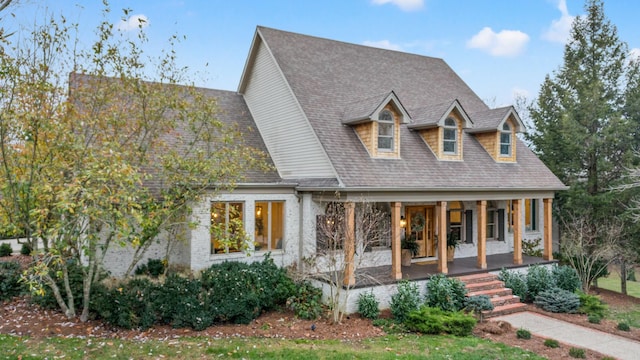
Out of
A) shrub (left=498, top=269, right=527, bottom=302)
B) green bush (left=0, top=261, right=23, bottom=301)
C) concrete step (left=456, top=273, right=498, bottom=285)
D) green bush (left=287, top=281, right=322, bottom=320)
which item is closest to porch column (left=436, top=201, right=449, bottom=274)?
concrete step (left=456, top=273, right=498, bottom=285)

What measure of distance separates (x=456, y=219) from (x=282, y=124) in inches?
332

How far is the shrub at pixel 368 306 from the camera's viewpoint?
12.4 meters

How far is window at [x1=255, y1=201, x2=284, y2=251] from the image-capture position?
586 inches

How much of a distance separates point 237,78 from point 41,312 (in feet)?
39.4

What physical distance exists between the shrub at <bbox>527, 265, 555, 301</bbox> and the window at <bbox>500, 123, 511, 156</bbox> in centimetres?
531

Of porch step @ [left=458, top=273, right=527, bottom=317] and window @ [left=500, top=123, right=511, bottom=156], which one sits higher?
window @ [left=500, top=123, right=511, bottom=156]

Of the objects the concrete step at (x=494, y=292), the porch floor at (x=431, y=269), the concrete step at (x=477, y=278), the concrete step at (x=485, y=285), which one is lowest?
the concrete step at (x=494, y=292)

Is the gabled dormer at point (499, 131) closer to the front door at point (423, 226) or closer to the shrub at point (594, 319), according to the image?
the front door at point (423, 226)

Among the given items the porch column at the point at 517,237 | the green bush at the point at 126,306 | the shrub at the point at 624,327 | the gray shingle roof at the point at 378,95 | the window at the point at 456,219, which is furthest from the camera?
the window at the point at 456,219

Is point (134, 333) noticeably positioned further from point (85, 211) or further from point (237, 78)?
point (237, 78)

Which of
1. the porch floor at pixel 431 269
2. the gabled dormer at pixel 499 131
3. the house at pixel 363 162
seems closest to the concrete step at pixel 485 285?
the porch floor at pixel 431 269

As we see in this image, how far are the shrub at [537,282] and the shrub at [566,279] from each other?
1.82 feet

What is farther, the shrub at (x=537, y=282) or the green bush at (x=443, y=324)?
the shrub at (x=537, y=282)

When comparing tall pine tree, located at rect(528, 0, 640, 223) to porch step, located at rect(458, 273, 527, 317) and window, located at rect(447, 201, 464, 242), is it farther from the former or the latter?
porch step, located at rect(458, 273, 527, 317)
